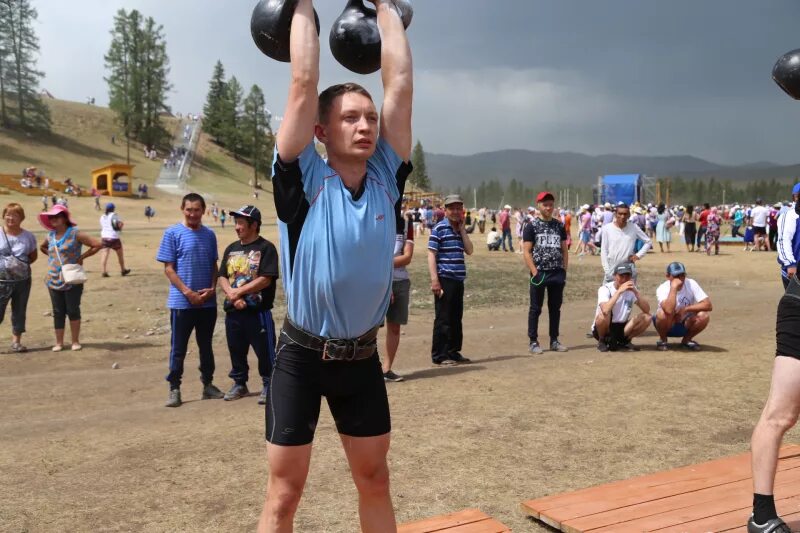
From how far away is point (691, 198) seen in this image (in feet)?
474

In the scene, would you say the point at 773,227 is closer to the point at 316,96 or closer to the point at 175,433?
the point at 175,433

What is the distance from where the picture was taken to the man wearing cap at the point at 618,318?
968cm

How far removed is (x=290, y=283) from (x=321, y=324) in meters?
0.20

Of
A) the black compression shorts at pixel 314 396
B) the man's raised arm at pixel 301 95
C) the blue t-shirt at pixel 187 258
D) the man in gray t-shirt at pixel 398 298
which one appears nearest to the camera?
the man's raised arm at pixel 301 95

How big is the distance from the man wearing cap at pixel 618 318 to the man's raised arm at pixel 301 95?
771 cm

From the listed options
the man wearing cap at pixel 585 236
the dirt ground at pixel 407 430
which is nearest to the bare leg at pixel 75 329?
the dirt ground at pixel 407 430

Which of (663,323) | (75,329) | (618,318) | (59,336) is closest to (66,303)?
(75,329)

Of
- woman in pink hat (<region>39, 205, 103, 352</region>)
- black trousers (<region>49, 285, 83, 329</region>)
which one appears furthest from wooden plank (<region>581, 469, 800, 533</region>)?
black trousers (<region>49, 285, 83, 329</region>)

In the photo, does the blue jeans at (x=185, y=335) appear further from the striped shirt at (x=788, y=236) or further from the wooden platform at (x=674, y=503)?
the striped shirt at (x=788, y=236)

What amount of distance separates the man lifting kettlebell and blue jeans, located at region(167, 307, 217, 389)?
4841 mm

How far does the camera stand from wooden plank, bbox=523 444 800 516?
163 inches

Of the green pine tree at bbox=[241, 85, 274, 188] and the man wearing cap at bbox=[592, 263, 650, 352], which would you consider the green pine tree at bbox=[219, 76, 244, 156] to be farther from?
the man wearing cap at bbox=[592, 263, 650, 352]

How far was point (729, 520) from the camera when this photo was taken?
12.2 feet

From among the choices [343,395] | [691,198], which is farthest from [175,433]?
[691,198]
